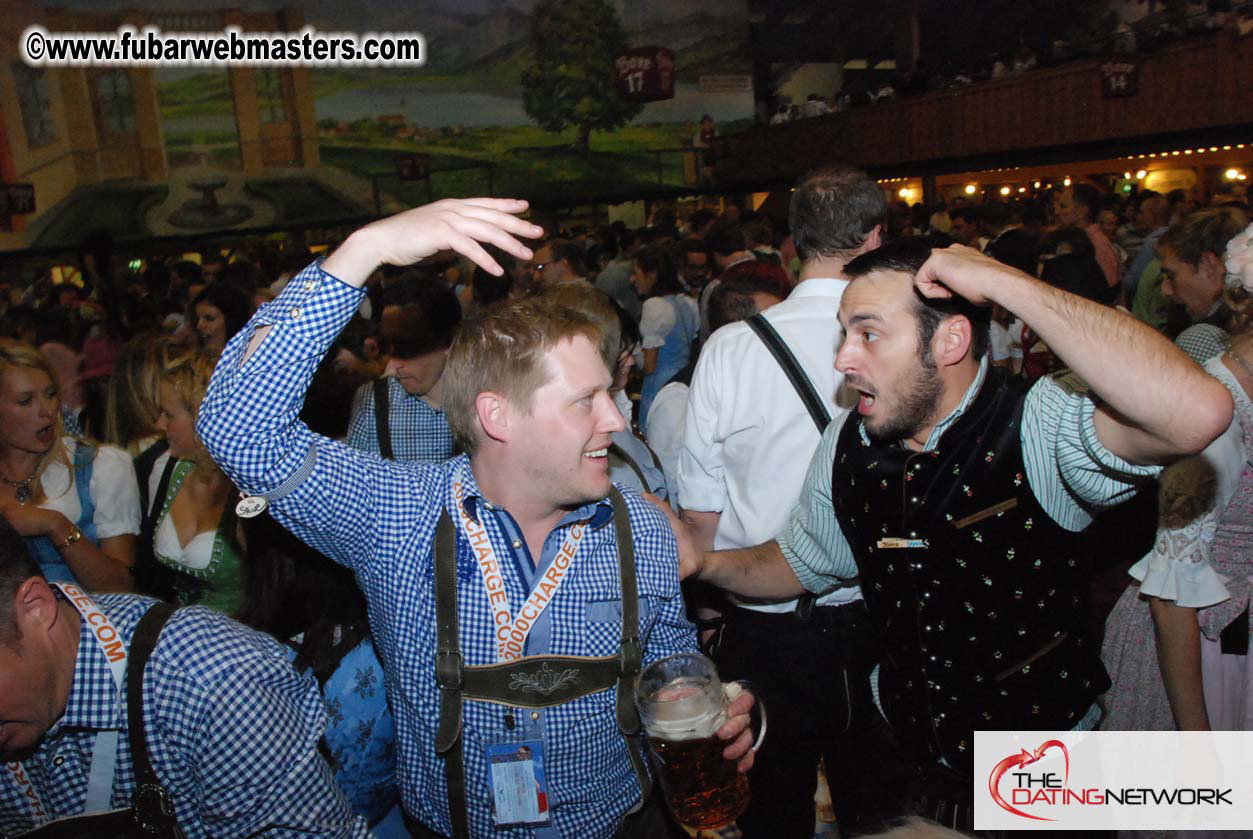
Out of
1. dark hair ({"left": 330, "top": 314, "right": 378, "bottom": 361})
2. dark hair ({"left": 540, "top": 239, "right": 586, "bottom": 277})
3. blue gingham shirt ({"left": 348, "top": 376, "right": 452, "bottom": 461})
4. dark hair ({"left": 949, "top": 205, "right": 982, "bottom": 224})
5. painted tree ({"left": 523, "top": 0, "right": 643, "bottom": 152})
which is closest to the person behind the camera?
blue gingham shirt ({"left": 348, "top": 376, "right": 452, "bottom": 461})

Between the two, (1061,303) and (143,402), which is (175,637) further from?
(143,402)

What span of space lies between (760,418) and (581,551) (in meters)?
0.94

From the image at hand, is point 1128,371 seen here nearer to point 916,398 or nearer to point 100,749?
point 916,398

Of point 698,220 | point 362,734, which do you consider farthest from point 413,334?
point 698,220

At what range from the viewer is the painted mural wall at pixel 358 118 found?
18.3 meters

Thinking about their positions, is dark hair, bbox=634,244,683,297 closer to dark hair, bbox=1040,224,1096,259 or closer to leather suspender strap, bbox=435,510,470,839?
dark hair, bbox=1040,224,1096,259

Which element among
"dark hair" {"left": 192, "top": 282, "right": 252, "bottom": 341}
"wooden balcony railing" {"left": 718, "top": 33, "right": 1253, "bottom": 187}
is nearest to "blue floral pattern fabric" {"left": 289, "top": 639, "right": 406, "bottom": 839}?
"dark hair" {"left": 192, "top": 282, "right": 252, "bottom": 341}

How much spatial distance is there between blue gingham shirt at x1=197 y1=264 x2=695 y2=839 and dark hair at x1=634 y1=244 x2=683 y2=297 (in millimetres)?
4815

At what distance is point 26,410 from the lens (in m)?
2.84

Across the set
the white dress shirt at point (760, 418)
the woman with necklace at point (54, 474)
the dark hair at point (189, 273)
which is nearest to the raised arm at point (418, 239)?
the white dress shirt at point (760, 418)

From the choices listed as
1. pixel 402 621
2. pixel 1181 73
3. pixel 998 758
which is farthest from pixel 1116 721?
pixel 1181 73

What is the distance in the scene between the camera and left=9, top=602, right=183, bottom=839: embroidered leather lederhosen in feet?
4.29

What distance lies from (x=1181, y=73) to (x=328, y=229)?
16.7m

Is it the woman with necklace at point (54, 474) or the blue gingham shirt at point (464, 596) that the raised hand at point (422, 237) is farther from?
the woman with necklace at point (54, 474)
